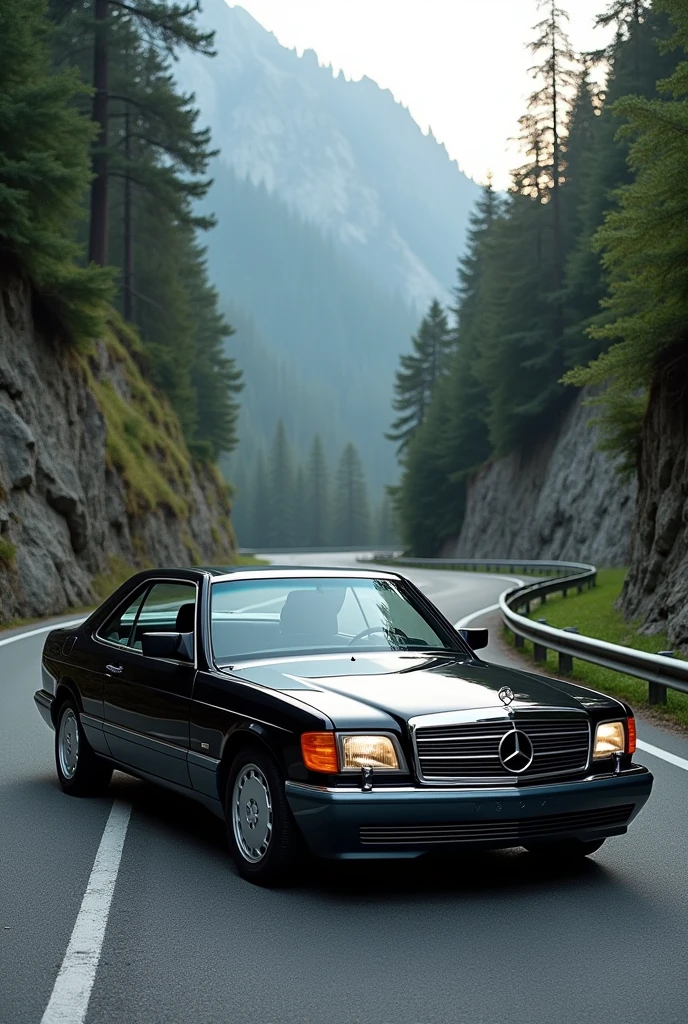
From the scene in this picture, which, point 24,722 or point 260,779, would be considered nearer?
point 260,779

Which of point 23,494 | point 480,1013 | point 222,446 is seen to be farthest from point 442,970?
point 222,446

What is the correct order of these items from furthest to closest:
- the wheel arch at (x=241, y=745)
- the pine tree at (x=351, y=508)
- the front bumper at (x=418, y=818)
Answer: the pine tree at (x=351, y=508) → the wheel arch at (x=241, y=745) → the front bumper at (x=418, y=818)

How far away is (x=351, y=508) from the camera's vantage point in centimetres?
16100

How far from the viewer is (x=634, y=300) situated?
20.4m

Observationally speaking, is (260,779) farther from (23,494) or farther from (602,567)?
(602,567)

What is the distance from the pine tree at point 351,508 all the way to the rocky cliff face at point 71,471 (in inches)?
4535

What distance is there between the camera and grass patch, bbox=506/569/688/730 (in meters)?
12.2

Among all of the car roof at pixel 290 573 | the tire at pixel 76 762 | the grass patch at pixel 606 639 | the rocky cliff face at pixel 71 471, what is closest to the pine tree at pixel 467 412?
the rocky cliff face at pixel 71 471

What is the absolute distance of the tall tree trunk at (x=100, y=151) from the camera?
3638 centimetres

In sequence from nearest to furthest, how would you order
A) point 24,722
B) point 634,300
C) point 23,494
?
point 24,722 < point 634,300 < point 23,494

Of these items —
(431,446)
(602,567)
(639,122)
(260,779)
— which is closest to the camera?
(260,779)

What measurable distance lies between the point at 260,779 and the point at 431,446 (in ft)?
228

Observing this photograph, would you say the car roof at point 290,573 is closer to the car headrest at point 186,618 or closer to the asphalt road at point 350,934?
the car headrest at point 186,618

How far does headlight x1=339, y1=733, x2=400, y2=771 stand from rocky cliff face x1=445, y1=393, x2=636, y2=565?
35.2 meters
